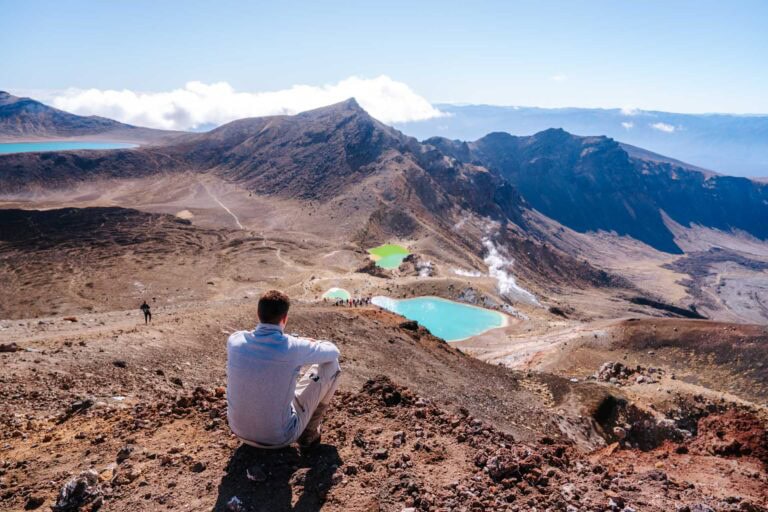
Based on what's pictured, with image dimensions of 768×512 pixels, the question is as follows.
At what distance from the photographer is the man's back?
507 cm

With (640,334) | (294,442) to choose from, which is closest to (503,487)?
(294,442)

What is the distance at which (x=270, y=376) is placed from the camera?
5.08 metres

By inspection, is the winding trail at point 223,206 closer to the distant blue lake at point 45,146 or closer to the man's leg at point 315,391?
the distant blue lake at point 45,146

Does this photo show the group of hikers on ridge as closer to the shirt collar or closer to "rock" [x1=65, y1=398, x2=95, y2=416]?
"rock" [x1=65, y1=398, x2=95, y2=416]

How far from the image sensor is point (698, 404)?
1861 cm

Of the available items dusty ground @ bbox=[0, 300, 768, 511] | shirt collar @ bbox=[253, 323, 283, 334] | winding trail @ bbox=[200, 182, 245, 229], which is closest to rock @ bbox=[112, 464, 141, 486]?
dusty ground @ bbox=[0, 300, 768, 511]

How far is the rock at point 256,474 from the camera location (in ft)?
17.2

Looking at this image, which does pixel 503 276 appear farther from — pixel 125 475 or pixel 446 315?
pixel 125 475

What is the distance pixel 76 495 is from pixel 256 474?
1.87 m

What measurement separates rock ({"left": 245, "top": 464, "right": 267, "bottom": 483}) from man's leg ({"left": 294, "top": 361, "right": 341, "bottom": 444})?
657mm

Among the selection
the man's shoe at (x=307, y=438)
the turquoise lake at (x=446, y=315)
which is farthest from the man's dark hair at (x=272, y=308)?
the turquoise lake at (x=446, y=315)

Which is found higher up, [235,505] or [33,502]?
[235,505]

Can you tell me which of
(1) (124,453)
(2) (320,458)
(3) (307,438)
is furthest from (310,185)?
(2) (320,458)

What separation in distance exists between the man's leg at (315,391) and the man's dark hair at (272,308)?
0.93 meters
